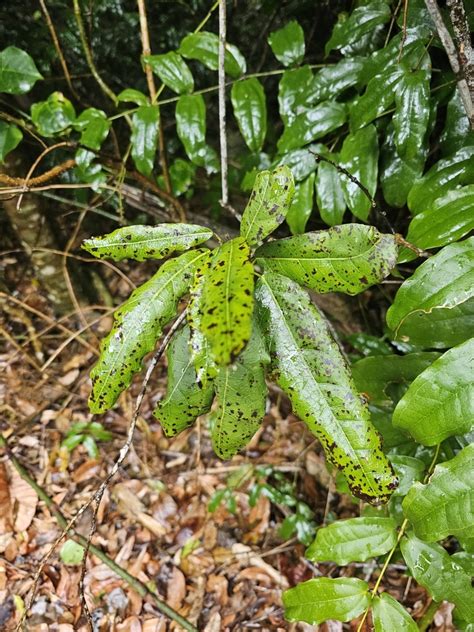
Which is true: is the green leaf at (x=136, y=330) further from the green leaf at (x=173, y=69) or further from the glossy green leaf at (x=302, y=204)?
the green leaf at (x=173, y=69)

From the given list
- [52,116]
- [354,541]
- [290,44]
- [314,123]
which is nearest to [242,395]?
[354,541]

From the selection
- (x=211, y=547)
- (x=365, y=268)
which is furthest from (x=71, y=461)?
(x=365, y=268)

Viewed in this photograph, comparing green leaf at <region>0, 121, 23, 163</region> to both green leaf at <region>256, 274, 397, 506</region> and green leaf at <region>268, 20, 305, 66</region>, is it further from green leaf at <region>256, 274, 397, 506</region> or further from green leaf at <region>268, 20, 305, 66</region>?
green leaf at <region>256, 274, 397, 506</region>

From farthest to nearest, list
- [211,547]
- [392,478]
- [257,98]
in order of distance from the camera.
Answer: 1. [211,547]
2. [257,98]
3. [392,478]

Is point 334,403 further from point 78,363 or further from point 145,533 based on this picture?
point 78,363

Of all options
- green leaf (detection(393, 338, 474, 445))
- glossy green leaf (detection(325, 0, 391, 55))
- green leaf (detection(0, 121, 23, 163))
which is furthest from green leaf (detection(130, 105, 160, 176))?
green leaf (detection(393, 338, 474, 445))
